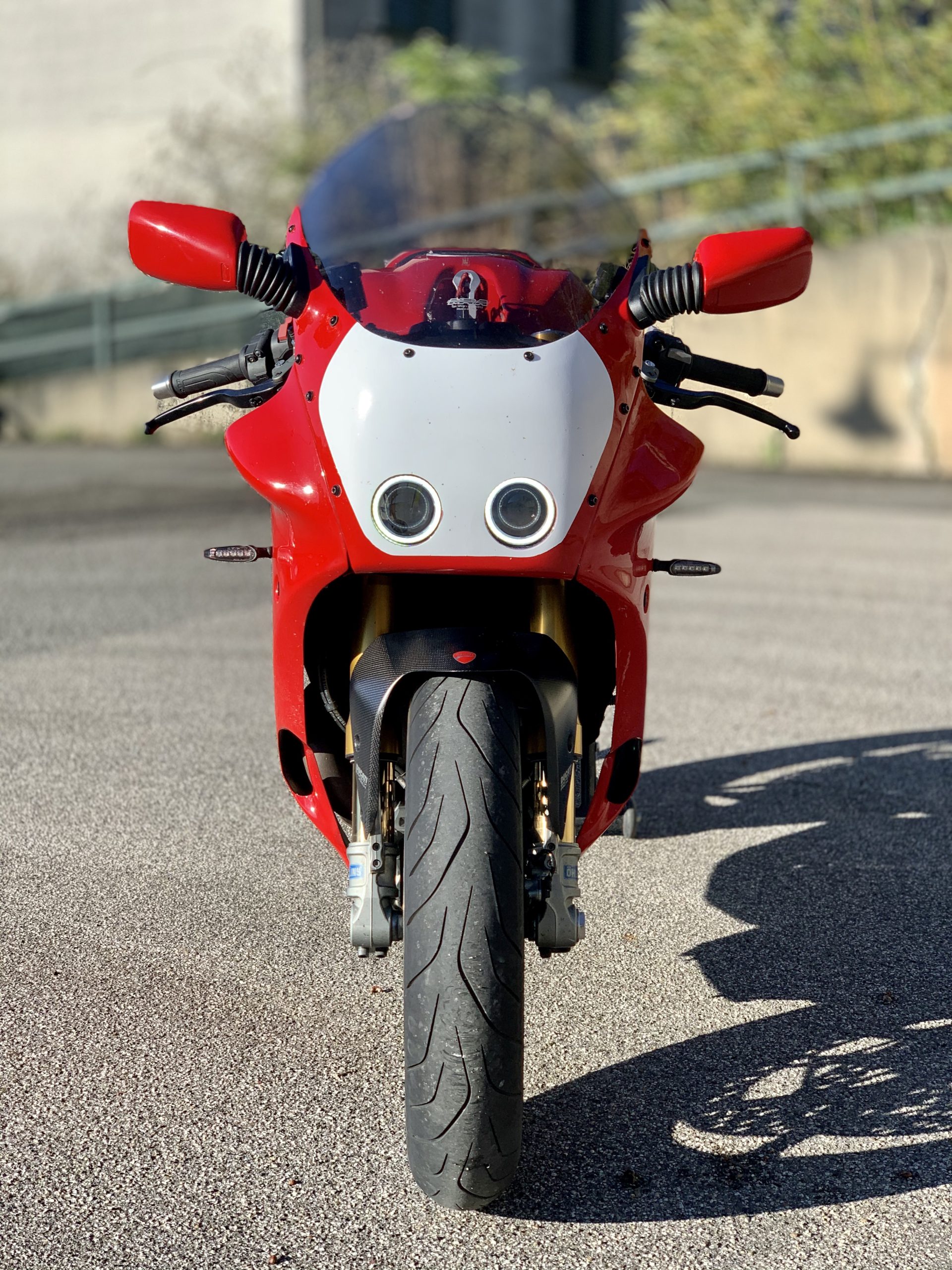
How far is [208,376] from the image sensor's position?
3.29m

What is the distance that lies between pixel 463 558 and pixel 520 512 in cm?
12

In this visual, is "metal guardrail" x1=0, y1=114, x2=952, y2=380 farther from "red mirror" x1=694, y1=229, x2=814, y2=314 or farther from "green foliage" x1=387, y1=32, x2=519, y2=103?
"red mirror" x1=694, y1=229, x2=814, y2=314

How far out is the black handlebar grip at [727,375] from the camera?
3119 millimetres

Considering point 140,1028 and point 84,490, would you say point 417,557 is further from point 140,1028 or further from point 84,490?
point 84,490

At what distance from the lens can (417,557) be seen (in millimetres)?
2600

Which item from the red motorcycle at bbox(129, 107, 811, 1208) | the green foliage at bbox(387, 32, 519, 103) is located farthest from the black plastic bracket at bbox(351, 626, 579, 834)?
the green foliage at bbox(387, 32, 519, 103)

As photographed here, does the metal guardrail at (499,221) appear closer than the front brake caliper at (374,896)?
No

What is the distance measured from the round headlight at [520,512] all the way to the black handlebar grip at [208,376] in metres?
0.86

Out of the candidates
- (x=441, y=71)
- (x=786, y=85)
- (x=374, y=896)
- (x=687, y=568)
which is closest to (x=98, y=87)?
(x=441, y=71)

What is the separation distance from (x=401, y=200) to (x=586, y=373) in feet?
18.9

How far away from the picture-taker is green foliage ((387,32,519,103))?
64.4 ft

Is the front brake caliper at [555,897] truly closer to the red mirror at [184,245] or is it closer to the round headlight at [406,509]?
the round headlight at [406,509]

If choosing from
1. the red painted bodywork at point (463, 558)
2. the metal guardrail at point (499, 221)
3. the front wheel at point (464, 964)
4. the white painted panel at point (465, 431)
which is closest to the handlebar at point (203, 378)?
the red painted bodywork at point (463, 558)

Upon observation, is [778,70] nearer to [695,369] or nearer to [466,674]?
[695,369]
